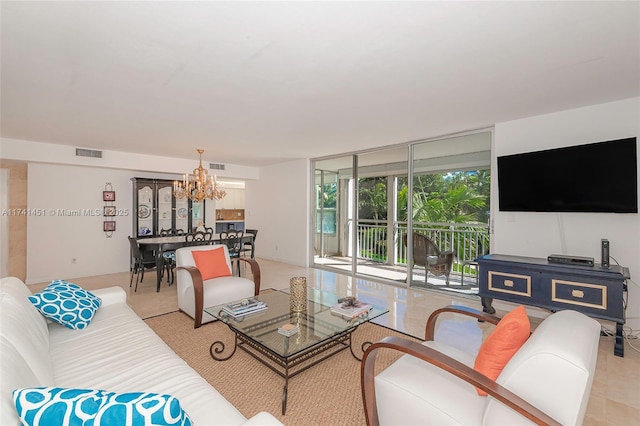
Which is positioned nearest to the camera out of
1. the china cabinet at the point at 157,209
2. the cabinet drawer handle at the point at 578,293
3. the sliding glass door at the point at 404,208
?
the cabinet drawer handle at the point at 578,293

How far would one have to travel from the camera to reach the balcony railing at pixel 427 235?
14.5ft

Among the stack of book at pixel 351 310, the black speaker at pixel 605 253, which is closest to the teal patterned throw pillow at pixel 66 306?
the stack of book at pixel 351 310

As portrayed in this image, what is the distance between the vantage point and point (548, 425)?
1.03 metres

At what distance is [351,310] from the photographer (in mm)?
2514

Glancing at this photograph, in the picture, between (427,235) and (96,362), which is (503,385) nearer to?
(96,362)

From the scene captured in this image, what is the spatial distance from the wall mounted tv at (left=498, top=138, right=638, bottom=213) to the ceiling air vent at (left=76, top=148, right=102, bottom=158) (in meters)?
6.36

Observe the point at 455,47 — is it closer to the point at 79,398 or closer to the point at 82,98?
the point at 79,398

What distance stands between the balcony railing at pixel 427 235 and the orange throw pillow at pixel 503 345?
307cm

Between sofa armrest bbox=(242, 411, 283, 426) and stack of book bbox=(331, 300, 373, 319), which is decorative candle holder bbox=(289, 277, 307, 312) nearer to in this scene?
stack of book bbox=(331, 300, 373, 319)

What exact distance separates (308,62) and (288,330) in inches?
78.8

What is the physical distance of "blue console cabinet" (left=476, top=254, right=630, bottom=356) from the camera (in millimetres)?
2605

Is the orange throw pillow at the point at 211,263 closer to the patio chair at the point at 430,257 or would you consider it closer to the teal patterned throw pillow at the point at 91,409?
the teal patterned throw pillow at the point at 91,409

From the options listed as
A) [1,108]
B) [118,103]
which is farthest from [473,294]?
[1,108]

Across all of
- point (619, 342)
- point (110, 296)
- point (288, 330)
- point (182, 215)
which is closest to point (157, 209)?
point (182, 215)
